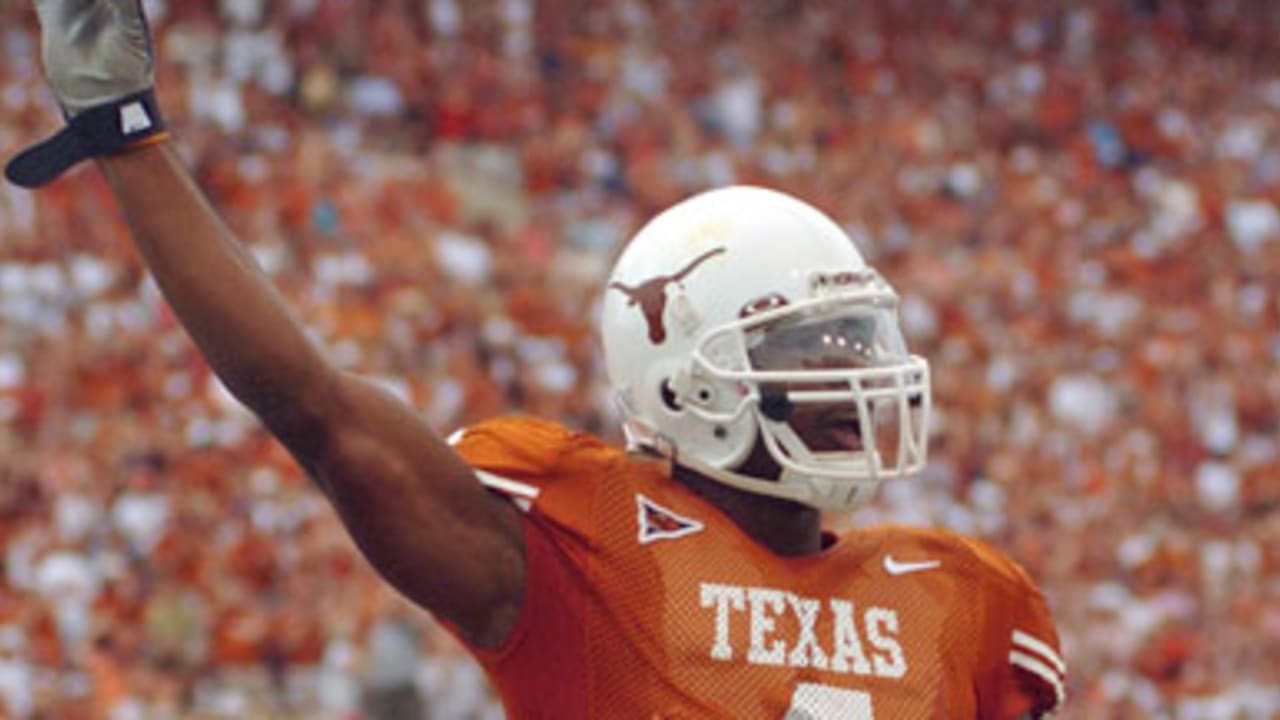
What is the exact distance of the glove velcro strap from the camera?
7.61 feet

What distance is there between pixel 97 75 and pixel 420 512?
59 cm

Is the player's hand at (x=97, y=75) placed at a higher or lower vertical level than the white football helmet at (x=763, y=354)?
higher

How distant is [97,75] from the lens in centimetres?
230

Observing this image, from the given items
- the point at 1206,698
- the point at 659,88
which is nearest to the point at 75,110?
the point at 1206,698

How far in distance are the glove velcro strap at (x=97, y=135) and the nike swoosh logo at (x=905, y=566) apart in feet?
3.62

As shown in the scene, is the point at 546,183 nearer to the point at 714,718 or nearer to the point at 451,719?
the point at 451,719

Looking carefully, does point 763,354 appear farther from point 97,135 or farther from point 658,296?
point 97,135

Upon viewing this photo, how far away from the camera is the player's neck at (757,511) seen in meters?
2.91

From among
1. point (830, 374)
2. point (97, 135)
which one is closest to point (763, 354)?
point (830, 374)

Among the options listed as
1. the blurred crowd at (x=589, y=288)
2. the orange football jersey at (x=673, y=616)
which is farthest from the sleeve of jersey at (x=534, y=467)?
the blurred crowd at (x=589, y=288)

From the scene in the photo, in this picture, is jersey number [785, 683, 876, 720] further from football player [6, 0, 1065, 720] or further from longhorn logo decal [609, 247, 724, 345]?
longhorn logo decal [609, 247, 724, 345]

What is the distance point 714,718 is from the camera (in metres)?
2.70

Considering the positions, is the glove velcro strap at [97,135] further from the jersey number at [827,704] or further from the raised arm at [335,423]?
the jersey number at [827,704]

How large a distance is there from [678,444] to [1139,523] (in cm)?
828
